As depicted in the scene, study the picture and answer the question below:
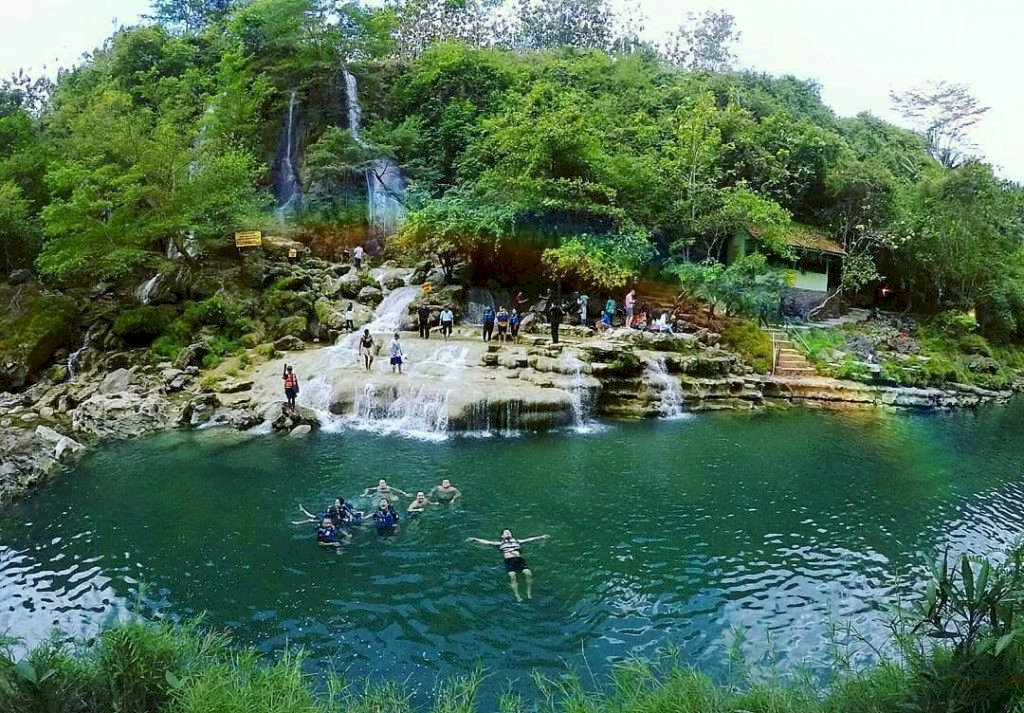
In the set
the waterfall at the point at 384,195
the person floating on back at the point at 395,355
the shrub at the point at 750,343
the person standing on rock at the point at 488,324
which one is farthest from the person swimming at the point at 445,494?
the waterfall at the point at 384,195

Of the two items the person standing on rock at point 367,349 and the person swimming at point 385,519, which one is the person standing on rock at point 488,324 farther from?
the person swimming at point 385,519

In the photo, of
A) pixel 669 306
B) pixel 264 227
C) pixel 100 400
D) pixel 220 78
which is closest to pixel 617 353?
pixel 669 306

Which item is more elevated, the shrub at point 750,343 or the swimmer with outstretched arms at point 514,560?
the shrub at point 750,343

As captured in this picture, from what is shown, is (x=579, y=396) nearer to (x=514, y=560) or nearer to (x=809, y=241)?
(x=514, y=560)

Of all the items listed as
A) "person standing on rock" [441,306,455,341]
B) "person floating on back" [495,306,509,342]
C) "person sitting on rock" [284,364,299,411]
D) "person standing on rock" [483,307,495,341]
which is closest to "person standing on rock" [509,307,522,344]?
"person floating on back" [495,306,509,342]

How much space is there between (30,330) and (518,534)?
2386 centimetres

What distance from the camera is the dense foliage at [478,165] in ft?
90.9

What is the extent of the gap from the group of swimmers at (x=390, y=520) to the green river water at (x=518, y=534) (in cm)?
26

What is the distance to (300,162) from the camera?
4006cm

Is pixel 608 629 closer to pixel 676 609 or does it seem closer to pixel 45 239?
pixel 676 609

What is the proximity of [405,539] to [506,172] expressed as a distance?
20.9m

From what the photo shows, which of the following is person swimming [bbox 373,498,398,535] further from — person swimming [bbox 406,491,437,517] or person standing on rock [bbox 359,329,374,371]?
person standing on rock [bbox 359,329,374,371]

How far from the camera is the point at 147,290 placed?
2877 centimetres

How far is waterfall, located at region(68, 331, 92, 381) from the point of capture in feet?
84.6
